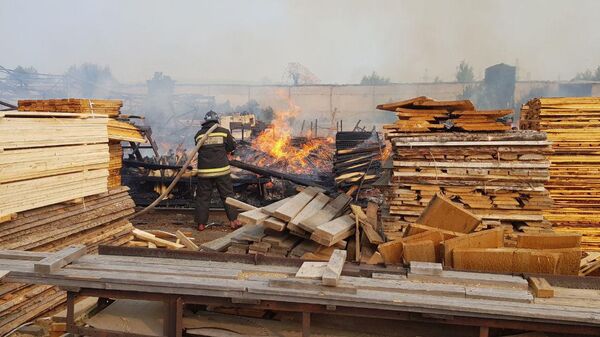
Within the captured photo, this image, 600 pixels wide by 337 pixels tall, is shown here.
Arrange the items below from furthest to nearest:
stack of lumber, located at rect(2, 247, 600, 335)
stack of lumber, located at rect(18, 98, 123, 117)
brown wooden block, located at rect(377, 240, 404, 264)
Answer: stack of lumber, located at rect(18, 98, 123, 117) → brown wooden block, located at rect(377, 240, 404, 264) → stack of lumber, located at rect(2, 247, 600, 335)

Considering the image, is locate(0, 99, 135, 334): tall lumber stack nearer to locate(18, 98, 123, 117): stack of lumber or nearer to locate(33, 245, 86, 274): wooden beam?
locate(18, 98, 123, 117): stack of lumber

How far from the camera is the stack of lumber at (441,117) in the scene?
596 centimetres

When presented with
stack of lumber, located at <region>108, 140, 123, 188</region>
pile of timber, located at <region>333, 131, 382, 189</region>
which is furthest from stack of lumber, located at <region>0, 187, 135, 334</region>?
pile of timber, located at <region>333, 131, 382, 189</region>

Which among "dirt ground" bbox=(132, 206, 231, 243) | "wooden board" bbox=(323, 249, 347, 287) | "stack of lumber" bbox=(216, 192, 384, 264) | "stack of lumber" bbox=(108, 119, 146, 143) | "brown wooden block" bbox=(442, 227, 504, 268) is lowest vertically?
"dirt ground" bbox=(132, 206, 231, 243)

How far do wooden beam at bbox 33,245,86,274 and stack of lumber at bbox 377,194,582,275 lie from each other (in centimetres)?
260

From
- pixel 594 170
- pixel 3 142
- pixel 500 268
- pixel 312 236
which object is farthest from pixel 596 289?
pixel 3 142

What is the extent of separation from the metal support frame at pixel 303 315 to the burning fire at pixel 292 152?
10343 mm

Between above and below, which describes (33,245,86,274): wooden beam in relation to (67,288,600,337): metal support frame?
above

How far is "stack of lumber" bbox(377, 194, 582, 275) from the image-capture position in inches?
138

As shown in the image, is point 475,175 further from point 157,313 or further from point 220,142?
point 220,142

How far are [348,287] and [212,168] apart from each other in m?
6.43

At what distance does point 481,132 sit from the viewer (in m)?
5.97

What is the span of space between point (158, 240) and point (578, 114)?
297 inches

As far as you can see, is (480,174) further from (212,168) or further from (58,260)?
(212,168)
